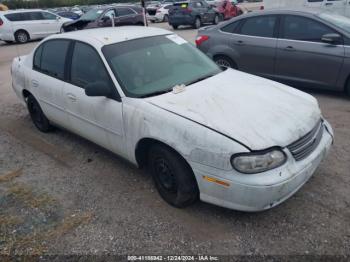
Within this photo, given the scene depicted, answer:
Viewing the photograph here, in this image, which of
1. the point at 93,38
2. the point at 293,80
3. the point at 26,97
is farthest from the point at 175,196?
the point at 293,80

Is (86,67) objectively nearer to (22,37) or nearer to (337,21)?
(337,21)

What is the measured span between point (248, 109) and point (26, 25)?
16997 millimetres

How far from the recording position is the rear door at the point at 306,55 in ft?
18.0

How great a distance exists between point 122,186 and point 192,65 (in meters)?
1.58

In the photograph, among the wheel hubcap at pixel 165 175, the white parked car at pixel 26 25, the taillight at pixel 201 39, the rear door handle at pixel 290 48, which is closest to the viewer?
the wheel hubcap at pixel 165 175

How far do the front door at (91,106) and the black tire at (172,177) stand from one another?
1.62 feet

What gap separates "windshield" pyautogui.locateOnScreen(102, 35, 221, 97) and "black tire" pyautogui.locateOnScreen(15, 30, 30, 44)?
15329mm

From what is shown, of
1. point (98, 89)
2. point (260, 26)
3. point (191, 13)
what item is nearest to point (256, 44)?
point (260, 26)

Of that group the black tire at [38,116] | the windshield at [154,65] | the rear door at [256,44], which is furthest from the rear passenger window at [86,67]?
the rear door at [256,44]

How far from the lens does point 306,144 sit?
290 centimetres

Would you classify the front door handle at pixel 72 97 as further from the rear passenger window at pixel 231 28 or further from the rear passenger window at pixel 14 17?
the rear passenger window at pixel 14 17

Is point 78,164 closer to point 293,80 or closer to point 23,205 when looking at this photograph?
point 23,205

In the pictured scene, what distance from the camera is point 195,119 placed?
286cm

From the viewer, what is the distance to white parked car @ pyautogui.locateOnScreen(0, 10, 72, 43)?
16.6 meters
